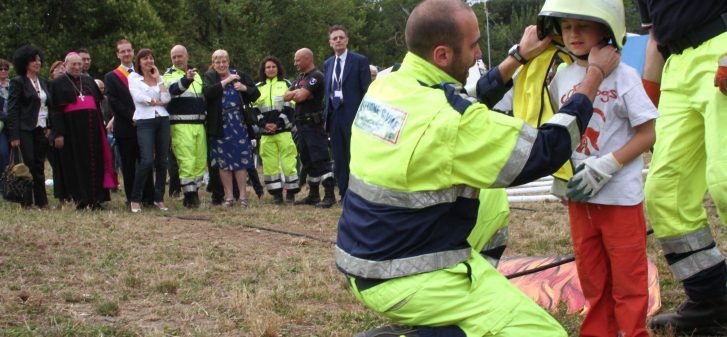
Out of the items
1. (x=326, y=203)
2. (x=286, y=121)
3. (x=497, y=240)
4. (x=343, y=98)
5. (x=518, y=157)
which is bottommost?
(x=326, y=203)

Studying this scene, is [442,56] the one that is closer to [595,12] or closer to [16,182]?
[595,12]

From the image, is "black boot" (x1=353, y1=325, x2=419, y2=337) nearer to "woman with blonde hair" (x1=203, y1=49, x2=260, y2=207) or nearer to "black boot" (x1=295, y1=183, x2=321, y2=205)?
"woman with blonde hair" (x1=203, y1=49, x2=260, y2=207)

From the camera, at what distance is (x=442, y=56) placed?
9.55 feet

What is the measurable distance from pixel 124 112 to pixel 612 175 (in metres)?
7.38

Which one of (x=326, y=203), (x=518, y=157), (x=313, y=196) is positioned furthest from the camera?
(x=313, y=196)

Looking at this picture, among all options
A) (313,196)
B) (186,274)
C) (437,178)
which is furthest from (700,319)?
(313,196)

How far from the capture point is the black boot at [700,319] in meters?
3.90

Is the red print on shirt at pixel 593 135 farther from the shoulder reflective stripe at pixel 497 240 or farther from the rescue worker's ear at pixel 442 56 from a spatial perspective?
the rescue worker's ear at pixel 442 56

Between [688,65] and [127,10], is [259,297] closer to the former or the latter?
[688,65]

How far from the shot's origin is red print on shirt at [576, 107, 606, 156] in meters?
3.55

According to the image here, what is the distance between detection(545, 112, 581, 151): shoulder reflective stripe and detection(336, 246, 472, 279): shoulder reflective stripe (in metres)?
0.52

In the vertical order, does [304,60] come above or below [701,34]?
below

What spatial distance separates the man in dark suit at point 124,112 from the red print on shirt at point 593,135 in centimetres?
718

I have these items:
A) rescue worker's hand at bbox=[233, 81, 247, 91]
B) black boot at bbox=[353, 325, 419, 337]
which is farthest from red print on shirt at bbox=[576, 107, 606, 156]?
A: rescue worker's hand at bbox=[233, 81, 247, 91]
